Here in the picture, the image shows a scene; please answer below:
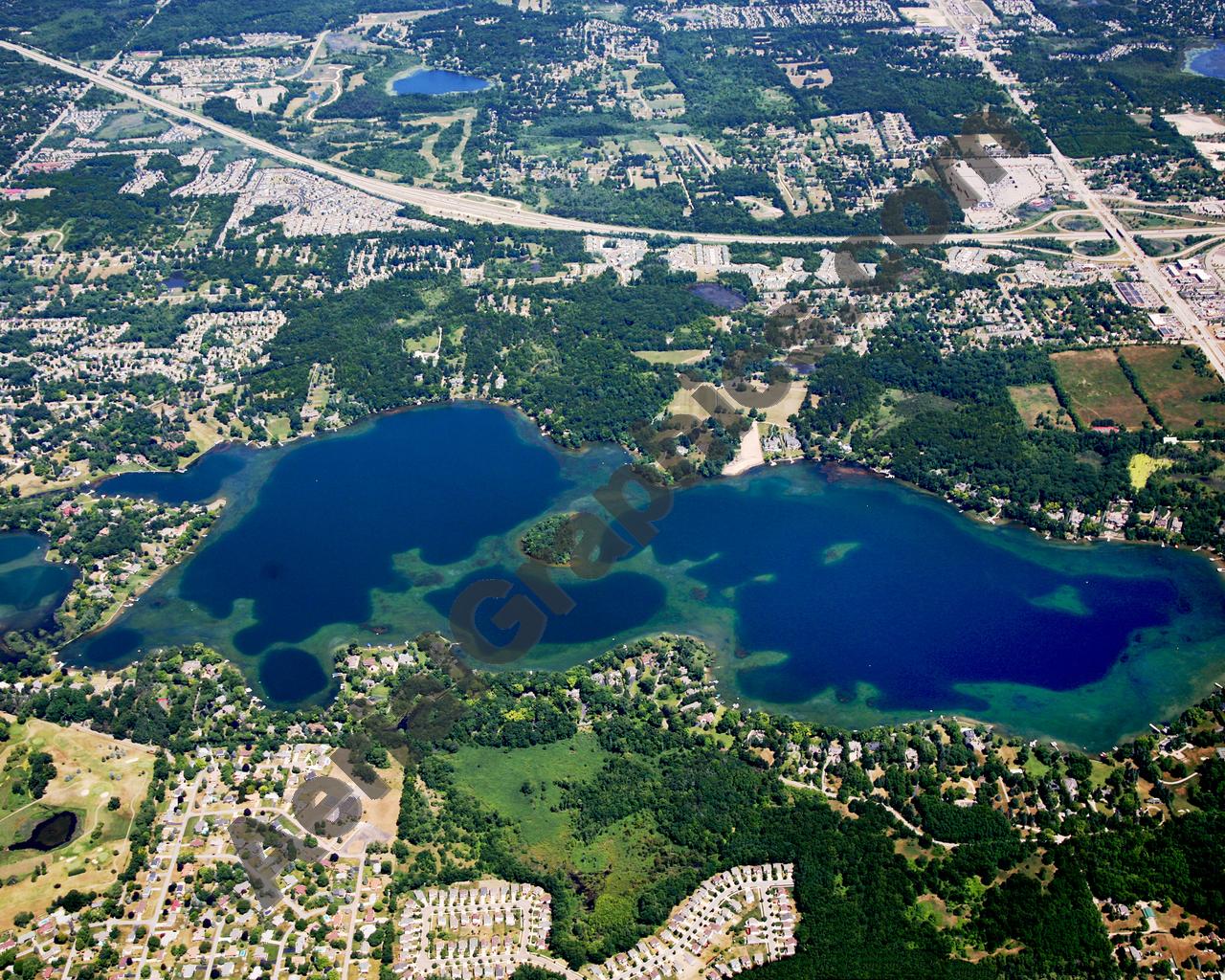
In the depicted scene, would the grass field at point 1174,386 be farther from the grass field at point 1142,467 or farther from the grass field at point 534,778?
the grass field at point 534,778

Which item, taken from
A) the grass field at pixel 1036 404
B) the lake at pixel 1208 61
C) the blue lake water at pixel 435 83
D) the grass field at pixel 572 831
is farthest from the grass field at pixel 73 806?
the lake at pixel 1208 61

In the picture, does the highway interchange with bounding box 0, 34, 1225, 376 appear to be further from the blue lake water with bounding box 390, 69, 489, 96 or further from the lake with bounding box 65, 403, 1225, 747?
the lake with bounding box 65, 403, 1225, 747

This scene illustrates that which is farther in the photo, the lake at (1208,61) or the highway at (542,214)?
the lake at (1208,61)

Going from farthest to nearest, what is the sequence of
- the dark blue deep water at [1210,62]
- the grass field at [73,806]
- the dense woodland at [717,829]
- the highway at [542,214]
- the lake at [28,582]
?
the dark blue deep water at [1210,62], the highway at [542,214], the lake at [28,582], the grass field at [73,806], the dense woodland at [717,829]

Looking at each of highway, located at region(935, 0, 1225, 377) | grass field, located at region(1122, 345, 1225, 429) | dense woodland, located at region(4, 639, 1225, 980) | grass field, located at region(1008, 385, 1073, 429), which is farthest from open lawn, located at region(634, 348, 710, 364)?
highway, located at region(935, 0, 1225, 377)

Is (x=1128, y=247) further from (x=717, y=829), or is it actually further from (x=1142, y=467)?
(x=717, y=829)

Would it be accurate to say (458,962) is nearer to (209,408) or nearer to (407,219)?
(209,408)
